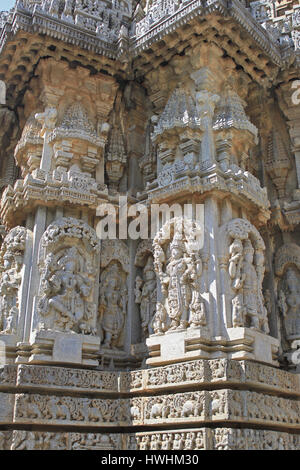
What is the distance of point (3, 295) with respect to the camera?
9.23 metres

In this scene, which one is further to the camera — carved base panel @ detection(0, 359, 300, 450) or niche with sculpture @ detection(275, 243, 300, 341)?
niche with sculpture @ detection(275, 243, 300, 341)

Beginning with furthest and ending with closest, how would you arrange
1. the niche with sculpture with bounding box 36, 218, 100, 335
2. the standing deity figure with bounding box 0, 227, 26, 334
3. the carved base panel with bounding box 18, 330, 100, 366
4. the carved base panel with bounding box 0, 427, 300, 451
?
the standing deity figure with bounding box 0, 227, 26, 334
the niche with sculpture with bounding box 36, 218, 100, 335
the carved base panel with bounding box 18, 330, 100, 366
the carved base panel with bounding box 0, 427, 300, 451

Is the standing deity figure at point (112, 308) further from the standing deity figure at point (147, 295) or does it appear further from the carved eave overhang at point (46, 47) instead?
the carved eave overhang at point (46, 47)

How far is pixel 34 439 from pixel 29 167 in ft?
16.7

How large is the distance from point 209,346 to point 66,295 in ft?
8.24

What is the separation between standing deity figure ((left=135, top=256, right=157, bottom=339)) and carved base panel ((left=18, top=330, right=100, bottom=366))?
1138 millimetres

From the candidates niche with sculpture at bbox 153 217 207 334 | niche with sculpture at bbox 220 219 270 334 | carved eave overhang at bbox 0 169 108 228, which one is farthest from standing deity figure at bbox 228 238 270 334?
carved eave overhang at bbox 0 169 108 228

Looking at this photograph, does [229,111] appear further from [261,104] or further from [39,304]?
[39,304]

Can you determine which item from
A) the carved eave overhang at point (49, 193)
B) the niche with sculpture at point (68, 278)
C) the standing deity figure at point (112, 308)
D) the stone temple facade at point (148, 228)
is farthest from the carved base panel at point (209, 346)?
the carved eave overhang at point (49, 193)

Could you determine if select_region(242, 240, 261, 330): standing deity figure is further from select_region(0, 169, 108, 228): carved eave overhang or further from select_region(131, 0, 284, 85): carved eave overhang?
select_region(131, 0, 284, 85): carved eave overhang

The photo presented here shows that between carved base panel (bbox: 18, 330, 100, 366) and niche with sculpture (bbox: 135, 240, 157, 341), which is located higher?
niche with sculpture (bbox: 135, 240, 157, 341)

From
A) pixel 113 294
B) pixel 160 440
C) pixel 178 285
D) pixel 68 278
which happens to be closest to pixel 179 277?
pixel 178 285

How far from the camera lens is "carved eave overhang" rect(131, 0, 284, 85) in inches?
380
